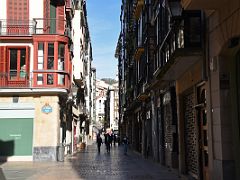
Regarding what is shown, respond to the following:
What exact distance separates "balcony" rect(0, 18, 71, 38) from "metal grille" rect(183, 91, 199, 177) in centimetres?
1391

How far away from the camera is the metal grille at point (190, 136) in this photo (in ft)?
52.1

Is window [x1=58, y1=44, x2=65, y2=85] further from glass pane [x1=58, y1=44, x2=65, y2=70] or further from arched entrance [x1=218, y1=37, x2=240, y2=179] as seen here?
arched entrance [x1=218, y1=37, x2=240, y2=179]

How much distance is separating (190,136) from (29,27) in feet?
51.8

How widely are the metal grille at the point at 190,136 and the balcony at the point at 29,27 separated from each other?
45.6 ft

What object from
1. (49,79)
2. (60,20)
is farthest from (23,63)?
(60,20)

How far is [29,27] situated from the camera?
28.9m

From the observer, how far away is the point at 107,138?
139ft

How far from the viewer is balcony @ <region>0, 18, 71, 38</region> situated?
1132 inches

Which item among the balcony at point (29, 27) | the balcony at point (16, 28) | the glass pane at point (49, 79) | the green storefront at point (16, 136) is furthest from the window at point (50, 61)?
the green storefront at point (16, 136)

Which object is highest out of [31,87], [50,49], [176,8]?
[50,49]

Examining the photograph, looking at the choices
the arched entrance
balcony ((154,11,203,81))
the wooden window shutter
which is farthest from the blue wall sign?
the arched entrance

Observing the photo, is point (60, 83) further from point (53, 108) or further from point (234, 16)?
point (234, 16)

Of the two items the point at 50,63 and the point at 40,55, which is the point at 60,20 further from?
the point at 50,63

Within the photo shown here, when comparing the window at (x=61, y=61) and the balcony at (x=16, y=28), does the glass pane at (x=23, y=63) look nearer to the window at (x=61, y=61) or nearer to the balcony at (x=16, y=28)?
the balcony at (x=16, y=28)
